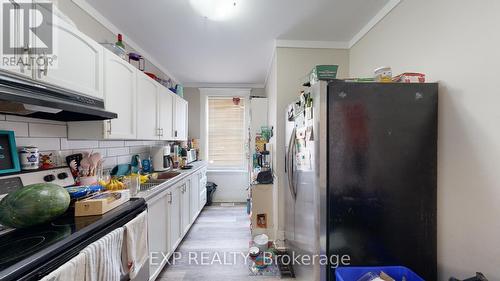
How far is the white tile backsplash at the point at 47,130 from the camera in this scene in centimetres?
129

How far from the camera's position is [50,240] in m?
0.84

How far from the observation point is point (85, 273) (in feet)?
2.93

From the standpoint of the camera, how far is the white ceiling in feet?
5.72

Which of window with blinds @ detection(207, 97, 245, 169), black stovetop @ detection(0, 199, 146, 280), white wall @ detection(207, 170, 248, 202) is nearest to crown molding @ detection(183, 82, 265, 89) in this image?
window with blinds @ detection(207, 97, 245, 169)

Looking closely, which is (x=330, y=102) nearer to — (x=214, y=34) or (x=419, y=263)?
(x=419, y=263)

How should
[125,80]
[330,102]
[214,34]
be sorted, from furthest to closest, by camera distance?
[214,34], [125,80], [330,102]

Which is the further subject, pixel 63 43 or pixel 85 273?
pixel 63 43

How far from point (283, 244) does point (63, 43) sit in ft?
8.73

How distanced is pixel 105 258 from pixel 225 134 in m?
3.42

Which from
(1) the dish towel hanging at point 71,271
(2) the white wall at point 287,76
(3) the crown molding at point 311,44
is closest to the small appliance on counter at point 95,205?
(1) the dish towel hanging at point 71,271

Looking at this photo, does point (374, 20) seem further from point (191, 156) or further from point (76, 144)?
point (191, 156)

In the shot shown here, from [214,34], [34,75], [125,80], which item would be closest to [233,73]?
[214,34]

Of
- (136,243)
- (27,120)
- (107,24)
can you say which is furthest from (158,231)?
(107,24)

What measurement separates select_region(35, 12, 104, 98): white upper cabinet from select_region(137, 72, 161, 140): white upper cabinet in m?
0.50
